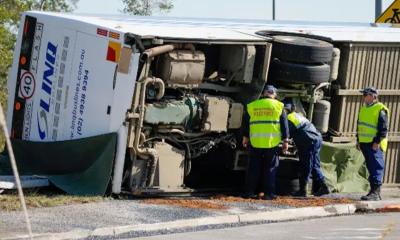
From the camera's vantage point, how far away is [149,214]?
11.7 meters

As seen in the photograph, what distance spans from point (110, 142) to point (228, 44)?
6.68 feet

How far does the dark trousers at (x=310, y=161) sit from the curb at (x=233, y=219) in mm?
861

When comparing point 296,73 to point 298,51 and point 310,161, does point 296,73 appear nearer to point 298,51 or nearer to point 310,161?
point 298,51

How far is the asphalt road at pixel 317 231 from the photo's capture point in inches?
430

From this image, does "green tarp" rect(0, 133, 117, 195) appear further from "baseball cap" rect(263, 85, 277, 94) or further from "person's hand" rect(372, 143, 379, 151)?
"person's hand" rect(372, 143, 379, 151)

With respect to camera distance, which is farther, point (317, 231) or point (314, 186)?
point (314, 186)

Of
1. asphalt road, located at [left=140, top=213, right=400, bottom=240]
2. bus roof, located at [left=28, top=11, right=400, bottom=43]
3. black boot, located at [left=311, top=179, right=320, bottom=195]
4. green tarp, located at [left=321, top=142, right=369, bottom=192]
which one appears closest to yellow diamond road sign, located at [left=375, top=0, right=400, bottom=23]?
bus roof, located at [left=28, top=11, right=400, bottom=43]

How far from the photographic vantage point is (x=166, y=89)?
13203 mm

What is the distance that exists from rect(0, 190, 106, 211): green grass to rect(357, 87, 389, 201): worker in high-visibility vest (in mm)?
3932

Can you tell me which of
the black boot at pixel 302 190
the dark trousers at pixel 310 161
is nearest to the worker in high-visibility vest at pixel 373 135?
the dark trousers at pixel 310 161

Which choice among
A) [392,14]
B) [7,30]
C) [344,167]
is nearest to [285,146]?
[344,167]

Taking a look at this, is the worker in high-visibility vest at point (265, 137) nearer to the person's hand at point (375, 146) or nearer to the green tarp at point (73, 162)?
the person's hand at point (375, 146)

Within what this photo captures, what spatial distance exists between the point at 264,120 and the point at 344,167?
80.9 inches

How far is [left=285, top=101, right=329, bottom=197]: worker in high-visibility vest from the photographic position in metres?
13.9
